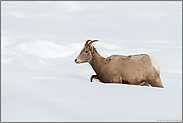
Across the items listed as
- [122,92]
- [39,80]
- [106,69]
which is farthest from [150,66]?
[39,80]

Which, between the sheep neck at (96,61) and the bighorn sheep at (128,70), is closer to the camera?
the bighorn sheep at (128,70)

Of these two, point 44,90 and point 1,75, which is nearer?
point 44,90

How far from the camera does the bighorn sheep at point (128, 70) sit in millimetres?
9422

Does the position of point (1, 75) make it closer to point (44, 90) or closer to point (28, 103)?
point (44, 90)

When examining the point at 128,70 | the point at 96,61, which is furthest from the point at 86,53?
the point at 128,70

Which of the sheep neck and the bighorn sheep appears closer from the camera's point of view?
the bighorn sheep

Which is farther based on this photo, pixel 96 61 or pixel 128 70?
pixel 96 61

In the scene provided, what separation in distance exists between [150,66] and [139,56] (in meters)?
0.57

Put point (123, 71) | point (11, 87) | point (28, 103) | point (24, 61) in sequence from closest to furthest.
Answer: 1. point (28, 103)
2. point (11, 87)
3. point (123, 71)
4. point (24, 61)

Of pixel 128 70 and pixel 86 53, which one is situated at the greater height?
pixel 86 53

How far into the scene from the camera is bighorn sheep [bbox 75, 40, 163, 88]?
30.9 feet

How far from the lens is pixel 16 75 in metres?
8.51

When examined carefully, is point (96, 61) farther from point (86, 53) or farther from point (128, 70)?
point (128, 70)

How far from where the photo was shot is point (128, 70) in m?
9.44
